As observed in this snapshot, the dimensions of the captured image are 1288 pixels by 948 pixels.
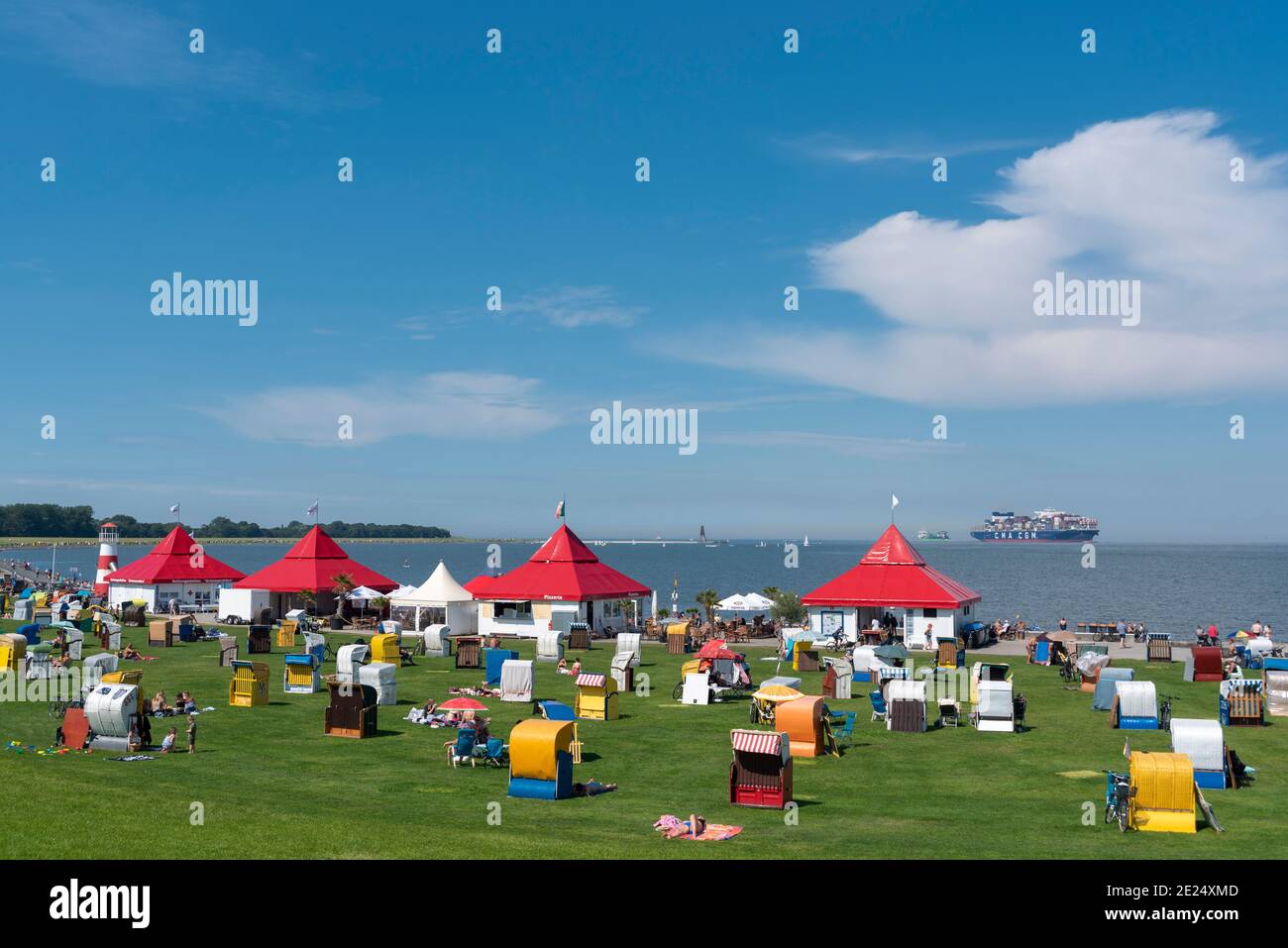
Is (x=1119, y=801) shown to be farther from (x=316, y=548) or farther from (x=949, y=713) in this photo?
(x=316, y=548)

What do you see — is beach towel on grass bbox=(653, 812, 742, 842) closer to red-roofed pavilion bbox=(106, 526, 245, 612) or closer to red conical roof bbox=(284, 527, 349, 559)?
red conical roof bbox=(284, 527, 349, 559)

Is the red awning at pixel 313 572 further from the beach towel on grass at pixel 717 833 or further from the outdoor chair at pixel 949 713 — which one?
the beach towel on grass at pixel 717 833

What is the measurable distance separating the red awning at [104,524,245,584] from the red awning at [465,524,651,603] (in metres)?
23.3

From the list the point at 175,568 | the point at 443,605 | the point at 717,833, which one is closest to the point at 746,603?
the point at 443,605

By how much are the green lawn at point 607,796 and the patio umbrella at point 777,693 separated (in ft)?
5.10

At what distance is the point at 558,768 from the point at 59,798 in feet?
28.1

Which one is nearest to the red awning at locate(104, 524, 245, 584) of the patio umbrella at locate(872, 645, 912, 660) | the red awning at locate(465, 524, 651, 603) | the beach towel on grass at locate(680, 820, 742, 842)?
the red awning at locate(465, 524, 651, 603)

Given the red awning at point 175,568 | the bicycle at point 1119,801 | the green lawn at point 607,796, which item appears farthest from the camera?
the red awning at point 175,568

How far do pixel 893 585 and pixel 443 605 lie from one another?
23.5 m

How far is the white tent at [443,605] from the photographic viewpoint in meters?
56.8

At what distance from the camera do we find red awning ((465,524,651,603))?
56281 millimetres

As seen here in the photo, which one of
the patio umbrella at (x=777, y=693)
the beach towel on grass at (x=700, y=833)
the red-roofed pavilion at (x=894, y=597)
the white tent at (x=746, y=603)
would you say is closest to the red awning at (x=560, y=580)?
the white tent at (x=746, y=603)

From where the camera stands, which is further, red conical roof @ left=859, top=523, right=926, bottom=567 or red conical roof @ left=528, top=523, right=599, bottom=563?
red conical roof @ left=528, top=523, right=599, bottom=563
